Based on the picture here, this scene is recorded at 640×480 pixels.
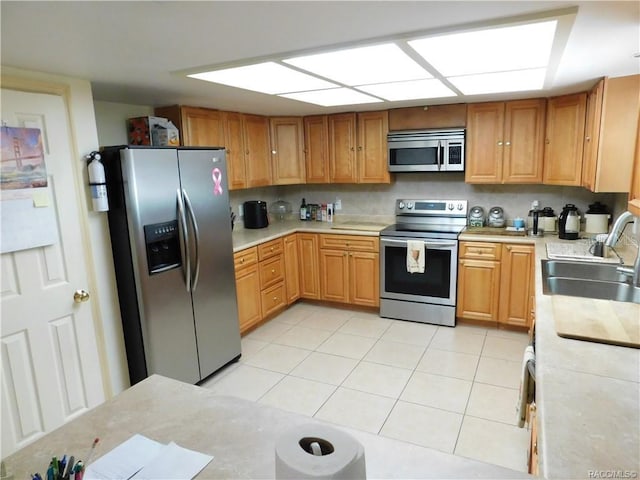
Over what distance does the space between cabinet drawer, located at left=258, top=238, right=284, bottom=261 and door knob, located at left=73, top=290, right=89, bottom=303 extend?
5.45 feet

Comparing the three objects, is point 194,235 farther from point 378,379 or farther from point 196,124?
point 378,379

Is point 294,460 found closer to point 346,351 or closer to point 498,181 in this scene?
point 346,351

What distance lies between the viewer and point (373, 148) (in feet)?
14.0

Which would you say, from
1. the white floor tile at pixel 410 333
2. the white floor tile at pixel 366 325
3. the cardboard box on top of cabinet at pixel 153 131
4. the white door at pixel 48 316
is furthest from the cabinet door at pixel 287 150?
the white door at pixel 48 316

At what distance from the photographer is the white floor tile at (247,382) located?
115 inches

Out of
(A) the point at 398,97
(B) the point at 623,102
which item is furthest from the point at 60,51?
Answer: (B) the point at 623,102

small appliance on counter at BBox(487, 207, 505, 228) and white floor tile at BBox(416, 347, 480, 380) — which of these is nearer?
white floor tile at BBox(416, 347, 480, 380)

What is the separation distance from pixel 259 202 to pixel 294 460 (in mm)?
3919

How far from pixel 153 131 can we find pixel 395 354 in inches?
104

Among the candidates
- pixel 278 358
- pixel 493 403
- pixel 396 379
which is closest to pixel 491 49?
pixel 493 403

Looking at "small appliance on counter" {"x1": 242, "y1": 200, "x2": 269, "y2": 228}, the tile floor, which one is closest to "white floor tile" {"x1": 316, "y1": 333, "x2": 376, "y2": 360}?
the tile floor

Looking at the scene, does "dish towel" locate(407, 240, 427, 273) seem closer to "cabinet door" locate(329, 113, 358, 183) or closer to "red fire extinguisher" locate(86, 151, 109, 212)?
"cabinet door" locate(329, 113, 358, 183)

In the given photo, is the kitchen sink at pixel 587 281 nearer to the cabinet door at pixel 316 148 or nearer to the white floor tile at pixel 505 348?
the white floor tile at pixel 505 348

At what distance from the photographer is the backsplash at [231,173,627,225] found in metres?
3.79
